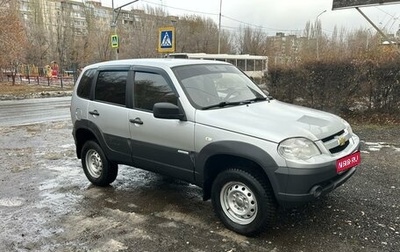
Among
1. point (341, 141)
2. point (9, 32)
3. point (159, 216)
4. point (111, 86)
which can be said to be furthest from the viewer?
point (9, 32)

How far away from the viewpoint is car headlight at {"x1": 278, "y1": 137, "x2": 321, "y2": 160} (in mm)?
3355

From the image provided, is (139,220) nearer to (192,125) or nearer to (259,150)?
(192,125)

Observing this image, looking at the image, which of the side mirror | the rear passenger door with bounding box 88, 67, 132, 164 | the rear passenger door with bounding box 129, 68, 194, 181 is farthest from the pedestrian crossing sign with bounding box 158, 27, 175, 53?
the side mirror

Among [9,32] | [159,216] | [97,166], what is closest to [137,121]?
[159,216]

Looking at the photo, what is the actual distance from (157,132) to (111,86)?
1.24 meters

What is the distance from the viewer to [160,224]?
405cm

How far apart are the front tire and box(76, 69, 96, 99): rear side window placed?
758 millimetres

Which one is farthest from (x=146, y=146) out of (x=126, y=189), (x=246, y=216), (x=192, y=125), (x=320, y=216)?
(x=320, y=216)

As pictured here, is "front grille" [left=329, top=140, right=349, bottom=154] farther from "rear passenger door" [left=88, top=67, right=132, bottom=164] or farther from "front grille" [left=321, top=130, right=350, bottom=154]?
"rear passenger door" [left=88, top=67, right=132, bottom=164]

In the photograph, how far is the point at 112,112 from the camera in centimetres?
487

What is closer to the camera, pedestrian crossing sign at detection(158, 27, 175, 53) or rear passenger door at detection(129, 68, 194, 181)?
rear passenger door at detection(129, 68, 194, 181)

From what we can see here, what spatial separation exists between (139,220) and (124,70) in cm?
206

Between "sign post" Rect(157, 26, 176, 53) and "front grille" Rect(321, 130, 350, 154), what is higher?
"sign post" Rect(157, 26, 176, 53)

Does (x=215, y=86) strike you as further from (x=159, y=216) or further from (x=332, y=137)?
(x=159, y=216)
